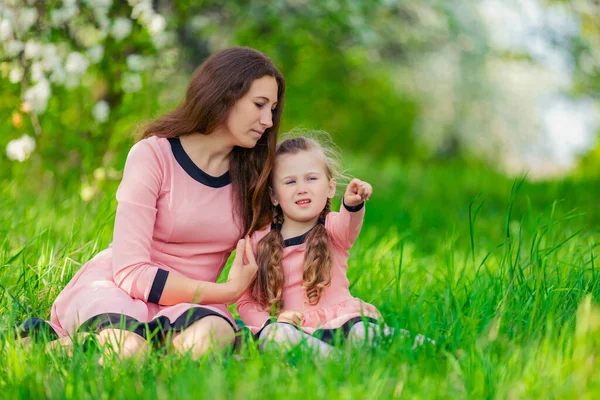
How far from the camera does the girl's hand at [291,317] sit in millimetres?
2473

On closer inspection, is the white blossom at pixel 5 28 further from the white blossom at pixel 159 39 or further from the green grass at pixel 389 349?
the green grass at pixel 389 349

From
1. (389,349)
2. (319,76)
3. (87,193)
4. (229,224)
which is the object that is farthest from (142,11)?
(319,76)

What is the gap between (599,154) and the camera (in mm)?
9562

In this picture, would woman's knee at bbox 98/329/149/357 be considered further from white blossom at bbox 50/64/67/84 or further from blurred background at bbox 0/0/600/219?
white blossom at bbox 50/64/67/84

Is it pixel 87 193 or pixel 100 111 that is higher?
pixel 100 111

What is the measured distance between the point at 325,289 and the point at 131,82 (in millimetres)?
2348

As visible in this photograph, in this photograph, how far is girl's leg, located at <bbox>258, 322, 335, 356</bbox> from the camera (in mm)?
2146

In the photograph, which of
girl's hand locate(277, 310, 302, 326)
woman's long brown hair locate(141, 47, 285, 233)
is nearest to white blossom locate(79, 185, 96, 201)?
woman's long brown hair locate(141, 47, 285, 233)

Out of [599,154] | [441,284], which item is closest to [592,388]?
[441,284]

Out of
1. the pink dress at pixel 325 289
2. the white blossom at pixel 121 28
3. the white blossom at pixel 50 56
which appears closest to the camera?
the pink dress at pixel 325 289

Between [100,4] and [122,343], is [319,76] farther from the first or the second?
[122,343]

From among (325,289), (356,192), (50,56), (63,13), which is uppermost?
(63,13)

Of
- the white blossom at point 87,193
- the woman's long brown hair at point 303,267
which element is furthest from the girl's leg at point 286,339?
the white blossom at point 87,193

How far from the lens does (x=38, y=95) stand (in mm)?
4133
